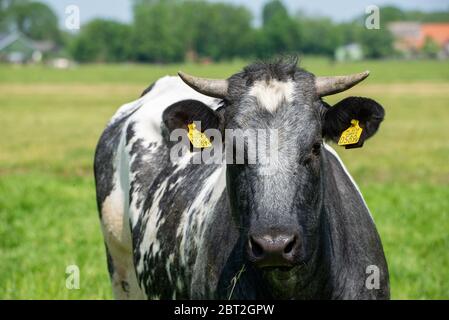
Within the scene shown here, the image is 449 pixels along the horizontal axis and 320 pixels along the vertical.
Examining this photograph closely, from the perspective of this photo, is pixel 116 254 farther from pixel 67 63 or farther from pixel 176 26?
pixel 67 63

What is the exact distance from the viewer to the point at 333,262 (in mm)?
4570

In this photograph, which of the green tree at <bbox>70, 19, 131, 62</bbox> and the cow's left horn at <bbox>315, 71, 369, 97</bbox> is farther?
the green tree at <bbox>70, 19, 131, 62</bbox>

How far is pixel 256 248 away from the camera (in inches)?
A: 154

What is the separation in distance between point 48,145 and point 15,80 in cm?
4663

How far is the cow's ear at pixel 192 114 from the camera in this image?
15.3 feet

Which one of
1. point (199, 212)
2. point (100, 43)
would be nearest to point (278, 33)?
point (100, 43)

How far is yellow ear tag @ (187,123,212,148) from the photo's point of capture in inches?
187

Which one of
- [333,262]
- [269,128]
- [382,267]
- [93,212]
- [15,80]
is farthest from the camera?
[15,80]

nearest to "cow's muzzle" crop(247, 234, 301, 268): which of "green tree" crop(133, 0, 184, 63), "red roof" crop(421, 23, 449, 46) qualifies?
"green tree" crop(133, 0, 184, 63)

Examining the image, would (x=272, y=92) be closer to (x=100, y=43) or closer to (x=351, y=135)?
(x=351, y=135)

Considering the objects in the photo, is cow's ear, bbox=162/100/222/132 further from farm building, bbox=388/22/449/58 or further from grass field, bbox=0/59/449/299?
farm building, bbox=388/22/449/58

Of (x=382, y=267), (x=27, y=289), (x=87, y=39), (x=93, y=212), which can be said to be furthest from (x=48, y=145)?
(x=87, y=39)

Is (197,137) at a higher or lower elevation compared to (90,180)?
higher

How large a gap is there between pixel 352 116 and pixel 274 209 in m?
0.93
